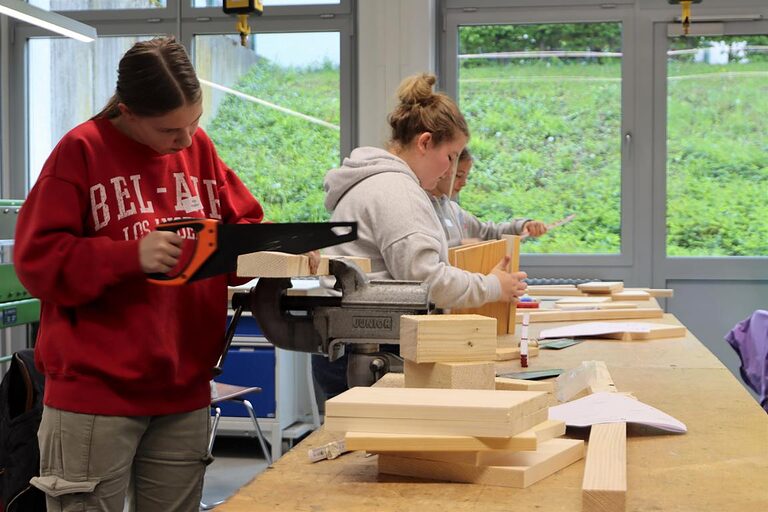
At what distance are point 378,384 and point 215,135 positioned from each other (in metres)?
4.32

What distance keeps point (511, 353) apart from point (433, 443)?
119 cm

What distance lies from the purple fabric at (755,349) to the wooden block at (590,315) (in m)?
0.28

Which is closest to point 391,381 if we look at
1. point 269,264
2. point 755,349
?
point 269,264

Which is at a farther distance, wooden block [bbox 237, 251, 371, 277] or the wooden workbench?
wooden block [bbox 237, 251, 371, 277]

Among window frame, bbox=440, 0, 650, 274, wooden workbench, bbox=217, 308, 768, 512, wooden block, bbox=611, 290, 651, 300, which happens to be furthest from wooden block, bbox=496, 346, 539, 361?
window frame, bbox=440, 0, 650, 274

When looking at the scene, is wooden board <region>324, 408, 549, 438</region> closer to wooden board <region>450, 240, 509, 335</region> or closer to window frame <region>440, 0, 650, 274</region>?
wooden board <region>450, 240, 509, 335</region>

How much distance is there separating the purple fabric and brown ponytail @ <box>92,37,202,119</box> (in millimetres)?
2042

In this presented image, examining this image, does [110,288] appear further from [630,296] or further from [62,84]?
[62,84]

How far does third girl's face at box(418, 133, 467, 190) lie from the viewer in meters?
2.48

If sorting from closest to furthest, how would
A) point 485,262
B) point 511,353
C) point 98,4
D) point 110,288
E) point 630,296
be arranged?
point 110,288 < point 511,353 < point 485,262 < point 630,296 < point 98,4

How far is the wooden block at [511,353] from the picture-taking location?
2308mm

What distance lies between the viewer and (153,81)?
1.63 m

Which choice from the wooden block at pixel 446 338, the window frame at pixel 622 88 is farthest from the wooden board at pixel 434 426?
the window frame at pixel 622 88

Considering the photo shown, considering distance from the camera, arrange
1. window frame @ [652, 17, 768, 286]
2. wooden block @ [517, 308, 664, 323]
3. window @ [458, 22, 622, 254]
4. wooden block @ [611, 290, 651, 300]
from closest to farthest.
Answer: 1. wooden block @ [517, 308, 664, 323]
2. wooden block @ [611, 290, 651, 300]
3. window frame @ [652, 17, 768, 286]
4. window @ [458, 22, 622, 254]
